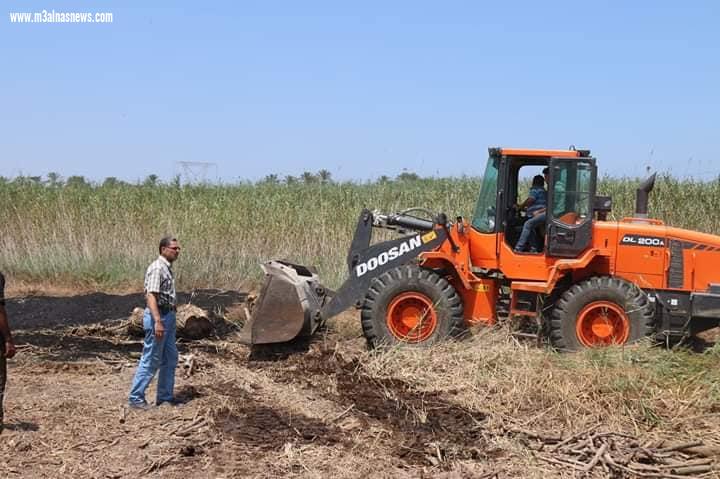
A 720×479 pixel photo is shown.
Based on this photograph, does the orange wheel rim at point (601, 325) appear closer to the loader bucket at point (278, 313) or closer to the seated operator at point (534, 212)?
the seated operator at point (534, 212)

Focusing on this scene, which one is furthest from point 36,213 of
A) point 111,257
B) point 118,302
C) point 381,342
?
point 381,342

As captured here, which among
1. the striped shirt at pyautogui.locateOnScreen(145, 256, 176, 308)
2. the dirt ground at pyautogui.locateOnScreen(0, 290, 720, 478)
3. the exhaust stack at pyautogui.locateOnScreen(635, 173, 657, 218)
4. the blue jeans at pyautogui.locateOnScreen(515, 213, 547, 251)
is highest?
the exhaust stack at pyautogui.locateOnScreen(635, 173, 657, 218)

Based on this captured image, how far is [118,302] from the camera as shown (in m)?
11.3

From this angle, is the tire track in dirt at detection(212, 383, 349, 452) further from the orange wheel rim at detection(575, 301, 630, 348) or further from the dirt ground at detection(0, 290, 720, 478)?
the orange wheel rim at detection(575, 301, 630, 348)

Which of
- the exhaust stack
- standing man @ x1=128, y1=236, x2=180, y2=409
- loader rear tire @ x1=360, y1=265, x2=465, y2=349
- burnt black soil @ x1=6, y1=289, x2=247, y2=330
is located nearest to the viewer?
standing man @ x1=128, y1=236, x2=180, y2=409

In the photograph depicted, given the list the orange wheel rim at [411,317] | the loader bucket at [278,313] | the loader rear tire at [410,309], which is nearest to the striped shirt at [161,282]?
the loader bucket at [278,313]

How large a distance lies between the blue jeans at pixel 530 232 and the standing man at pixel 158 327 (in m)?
3.71

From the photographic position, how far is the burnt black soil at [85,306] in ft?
33.6

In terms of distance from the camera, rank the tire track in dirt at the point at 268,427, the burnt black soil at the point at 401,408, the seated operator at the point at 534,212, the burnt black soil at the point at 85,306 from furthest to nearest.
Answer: the burnt black soil at the point at 85,306, the seated operator at the point at 534,212, the tire track in dirt at the point at 268,427, the burnt black soil at the point at 401,408

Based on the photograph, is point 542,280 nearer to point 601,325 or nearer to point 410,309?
point 601,325

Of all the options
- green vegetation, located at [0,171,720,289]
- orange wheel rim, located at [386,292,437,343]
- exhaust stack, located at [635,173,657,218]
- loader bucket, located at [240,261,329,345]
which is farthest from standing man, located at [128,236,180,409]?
green vegetation, located at [0,171,720,289]

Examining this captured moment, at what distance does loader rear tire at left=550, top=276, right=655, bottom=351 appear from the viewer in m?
7.83

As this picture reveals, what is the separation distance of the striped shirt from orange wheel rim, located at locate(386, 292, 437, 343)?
254 centimetres

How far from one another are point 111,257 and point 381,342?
7.87m
